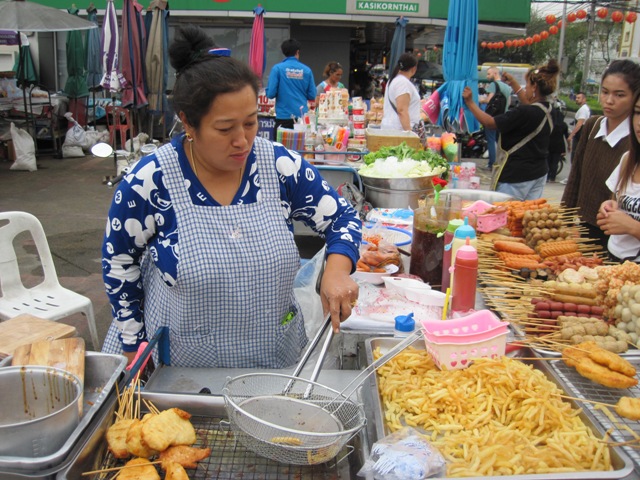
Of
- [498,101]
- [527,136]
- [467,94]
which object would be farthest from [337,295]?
[498,101]

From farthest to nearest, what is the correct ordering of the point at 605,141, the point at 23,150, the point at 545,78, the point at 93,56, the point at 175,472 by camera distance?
the point at 93,56 < the point at 23,150 < the point at 545,78 < the point at 605,141 < the point at 175,472

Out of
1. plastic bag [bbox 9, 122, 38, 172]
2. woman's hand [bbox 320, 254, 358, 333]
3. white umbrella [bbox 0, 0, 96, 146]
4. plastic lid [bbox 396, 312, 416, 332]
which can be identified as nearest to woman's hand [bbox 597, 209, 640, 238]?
plastic lid [bbox 396, 312, 416, 332]

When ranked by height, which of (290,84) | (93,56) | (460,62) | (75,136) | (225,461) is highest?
(93,56)

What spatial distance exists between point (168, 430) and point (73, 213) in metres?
7.87

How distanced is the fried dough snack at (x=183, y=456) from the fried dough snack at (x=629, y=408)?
4.02 ft

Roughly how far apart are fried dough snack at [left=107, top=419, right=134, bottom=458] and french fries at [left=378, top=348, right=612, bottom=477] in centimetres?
75

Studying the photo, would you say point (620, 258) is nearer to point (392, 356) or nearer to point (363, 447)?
point (392, 356)

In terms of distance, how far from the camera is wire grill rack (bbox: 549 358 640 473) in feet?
5.27

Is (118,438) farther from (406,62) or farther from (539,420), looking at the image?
(406,62)

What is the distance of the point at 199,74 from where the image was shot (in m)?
1.91

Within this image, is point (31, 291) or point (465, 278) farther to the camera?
point (31, 291)

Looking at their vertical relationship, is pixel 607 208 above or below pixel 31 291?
above

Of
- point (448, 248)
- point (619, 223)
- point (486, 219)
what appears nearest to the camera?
point (448, 248)

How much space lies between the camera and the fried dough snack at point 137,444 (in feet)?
4.71
